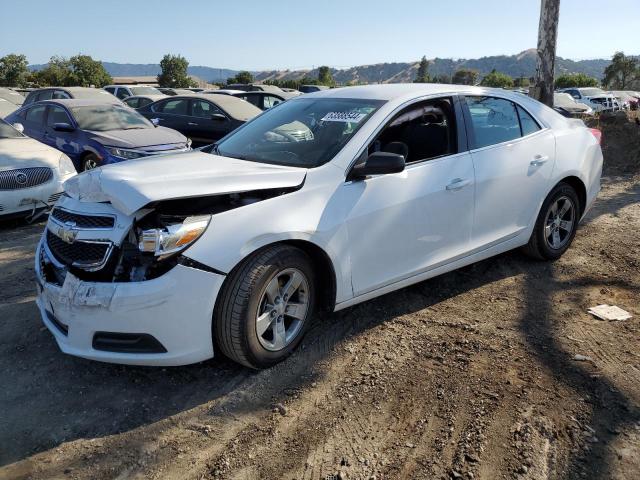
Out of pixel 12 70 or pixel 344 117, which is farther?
pixel 12 70

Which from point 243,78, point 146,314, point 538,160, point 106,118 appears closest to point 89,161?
point 106,118

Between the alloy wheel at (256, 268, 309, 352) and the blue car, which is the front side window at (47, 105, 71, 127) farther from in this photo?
the alloy wheel at (256, 268, 309, 352)

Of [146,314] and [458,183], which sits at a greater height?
[458,183]

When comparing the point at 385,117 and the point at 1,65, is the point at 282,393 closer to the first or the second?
the point at 385,117

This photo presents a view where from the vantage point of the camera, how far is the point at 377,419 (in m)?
2.85

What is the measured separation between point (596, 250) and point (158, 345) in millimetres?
4481

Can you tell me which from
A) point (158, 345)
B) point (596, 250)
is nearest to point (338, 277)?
point (158, 345)

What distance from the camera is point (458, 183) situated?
3.97 metres

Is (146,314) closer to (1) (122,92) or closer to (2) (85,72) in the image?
(1) (122,92)

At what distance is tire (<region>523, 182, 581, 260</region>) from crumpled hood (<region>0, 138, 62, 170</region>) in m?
5.71

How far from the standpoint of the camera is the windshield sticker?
379cm

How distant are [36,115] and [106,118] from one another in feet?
4.80

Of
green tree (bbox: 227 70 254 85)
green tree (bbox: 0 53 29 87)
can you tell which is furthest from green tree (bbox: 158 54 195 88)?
green tree (bbox: 0 53 29 87)

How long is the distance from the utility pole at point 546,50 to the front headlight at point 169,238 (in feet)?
30.2
